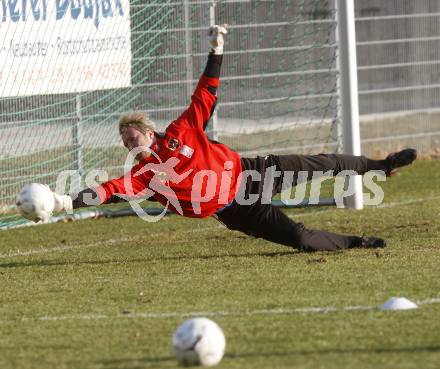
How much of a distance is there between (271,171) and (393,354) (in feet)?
11.7

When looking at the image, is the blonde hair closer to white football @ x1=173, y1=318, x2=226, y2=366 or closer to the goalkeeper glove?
the goalkeeper glove

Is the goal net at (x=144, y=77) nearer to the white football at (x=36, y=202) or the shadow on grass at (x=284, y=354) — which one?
the white football at (x=36, y=202)

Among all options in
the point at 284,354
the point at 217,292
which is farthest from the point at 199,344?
the point at 217,292

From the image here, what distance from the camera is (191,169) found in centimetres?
915

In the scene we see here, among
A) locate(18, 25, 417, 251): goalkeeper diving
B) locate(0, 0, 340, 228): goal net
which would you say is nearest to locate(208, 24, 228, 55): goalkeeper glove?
locate(18, 25, 417, 251): goalkeeper diving

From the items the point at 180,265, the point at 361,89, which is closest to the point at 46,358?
the point at 180,265

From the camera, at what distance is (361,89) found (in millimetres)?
18000

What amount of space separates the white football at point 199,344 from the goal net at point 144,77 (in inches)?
257

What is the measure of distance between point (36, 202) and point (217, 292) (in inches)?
56.9

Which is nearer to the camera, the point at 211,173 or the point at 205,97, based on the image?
the point at 211,173

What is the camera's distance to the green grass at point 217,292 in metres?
6.46

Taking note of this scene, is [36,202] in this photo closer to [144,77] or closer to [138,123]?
[138,123]

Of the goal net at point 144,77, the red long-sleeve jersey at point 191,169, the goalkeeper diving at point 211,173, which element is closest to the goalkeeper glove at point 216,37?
the goalkeeper diving at point 211,173

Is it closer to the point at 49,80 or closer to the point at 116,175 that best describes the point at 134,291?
the point at 49,80
